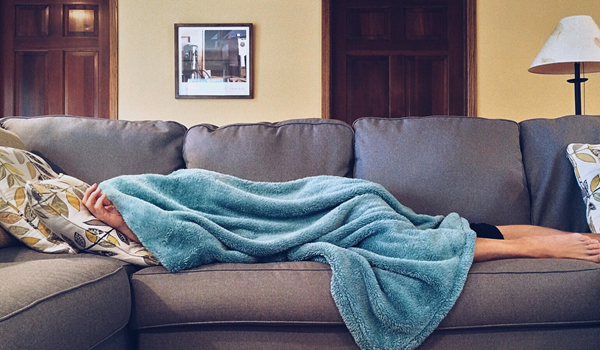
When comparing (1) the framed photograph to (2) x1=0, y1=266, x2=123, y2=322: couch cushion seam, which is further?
(1) the framed photograph

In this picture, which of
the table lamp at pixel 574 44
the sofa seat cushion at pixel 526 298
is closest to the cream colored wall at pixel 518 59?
the table lamp at pixel 574 44

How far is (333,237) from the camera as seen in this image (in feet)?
4.31

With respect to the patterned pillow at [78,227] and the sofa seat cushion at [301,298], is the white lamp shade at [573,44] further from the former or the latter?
the patterned pillow at [78,227]

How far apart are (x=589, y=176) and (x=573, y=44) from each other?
3.73 feet

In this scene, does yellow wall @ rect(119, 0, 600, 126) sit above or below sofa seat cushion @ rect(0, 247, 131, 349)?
above

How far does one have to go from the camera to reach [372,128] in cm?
183

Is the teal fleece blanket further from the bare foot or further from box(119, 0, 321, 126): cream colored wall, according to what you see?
box(119, 0, 321, 126): cream colored wall

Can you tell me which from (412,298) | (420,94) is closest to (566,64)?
(420,94)

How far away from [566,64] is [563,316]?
6.40 ft

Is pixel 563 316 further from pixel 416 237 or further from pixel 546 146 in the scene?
pixel 546 146

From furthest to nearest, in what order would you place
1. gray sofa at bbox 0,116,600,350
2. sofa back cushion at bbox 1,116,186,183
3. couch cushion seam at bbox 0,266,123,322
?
sofa back cushion at bbox 1,116,186,183 < gray sofa at bbox 0,116,600,350 < couch cushion seam at bbox 0,266,123,322

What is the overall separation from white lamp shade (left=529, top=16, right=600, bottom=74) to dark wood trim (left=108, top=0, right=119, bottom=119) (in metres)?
2.81

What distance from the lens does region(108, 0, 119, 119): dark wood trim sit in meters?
3.57

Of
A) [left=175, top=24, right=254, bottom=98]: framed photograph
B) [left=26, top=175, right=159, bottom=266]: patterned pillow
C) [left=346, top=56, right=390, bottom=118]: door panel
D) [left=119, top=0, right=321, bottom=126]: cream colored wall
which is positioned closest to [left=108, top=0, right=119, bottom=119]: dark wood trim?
[left=119, top=0, right=321, bottom=126]: cream colored wall
